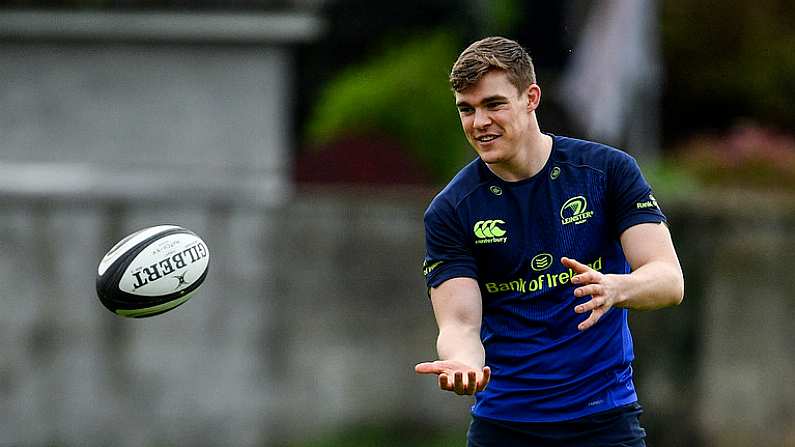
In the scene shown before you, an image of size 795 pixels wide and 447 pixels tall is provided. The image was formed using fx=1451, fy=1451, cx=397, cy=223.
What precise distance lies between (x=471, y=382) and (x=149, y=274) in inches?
80.5

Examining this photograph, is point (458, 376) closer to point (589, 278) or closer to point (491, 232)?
point (589, 278)

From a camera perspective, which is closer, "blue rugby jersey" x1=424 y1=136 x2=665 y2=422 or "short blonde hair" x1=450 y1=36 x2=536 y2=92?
"short blonde hair" x1=450 y1=36 x2=536 y2=92

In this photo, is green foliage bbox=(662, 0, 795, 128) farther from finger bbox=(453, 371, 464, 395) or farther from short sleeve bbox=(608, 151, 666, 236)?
finger bbox=(453, 371, 464, 395)

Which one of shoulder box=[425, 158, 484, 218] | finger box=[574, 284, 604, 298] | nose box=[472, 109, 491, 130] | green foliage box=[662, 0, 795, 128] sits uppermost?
green foliage box=[662, 0, 795, 128]

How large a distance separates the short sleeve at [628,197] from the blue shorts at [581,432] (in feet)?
2.70

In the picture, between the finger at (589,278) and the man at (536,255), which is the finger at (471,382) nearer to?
the man at (536,255)

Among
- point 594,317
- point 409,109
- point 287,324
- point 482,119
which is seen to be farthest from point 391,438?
point 594,317

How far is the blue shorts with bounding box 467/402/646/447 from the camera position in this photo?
6.42 m

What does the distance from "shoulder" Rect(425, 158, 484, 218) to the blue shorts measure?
3.29ft

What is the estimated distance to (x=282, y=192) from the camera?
1433 cm

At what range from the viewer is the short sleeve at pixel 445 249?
646 cm

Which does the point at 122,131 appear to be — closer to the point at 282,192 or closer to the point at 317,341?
the point at 282,192

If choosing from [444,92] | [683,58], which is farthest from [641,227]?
[683,58]

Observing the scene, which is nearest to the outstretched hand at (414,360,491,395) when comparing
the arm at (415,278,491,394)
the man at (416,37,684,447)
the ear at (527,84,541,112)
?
the arm at (415,278,491,394)
